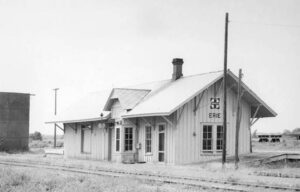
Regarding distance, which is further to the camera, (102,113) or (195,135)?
(102,113)

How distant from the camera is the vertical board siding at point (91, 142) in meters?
30.7

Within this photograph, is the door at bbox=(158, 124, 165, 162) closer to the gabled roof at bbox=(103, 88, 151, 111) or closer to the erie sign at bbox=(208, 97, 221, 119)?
the erie sign at bbox=(208, 97, 221, 119)

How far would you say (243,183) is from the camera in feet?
48.4

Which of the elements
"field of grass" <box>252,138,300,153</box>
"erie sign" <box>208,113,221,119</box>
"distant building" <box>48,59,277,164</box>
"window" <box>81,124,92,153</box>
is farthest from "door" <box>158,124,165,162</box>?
"field of grass" <box>252,138,300,153</box>

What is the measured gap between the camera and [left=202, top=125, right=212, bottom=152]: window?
25.5 meters

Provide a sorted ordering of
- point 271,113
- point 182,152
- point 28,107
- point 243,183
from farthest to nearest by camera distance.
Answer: point 28,107 → point 271,113 → point 182,152 → point 243,183

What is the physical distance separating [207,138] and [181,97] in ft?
8.41

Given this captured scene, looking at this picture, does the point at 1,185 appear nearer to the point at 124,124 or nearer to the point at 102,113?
the point at 124,124

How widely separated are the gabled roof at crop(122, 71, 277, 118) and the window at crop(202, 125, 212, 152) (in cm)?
211

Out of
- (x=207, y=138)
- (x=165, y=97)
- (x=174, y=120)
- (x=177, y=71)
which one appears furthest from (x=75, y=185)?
(x=177, y=71)

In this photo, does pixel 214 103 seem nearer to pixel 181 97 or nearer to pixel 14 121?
pixel 181 97

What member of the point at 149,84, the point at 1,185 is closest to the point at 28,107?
the point at 149,84

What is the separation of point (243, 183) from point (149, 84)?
18.7 meters

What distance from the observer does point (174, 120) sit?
24812 mm
